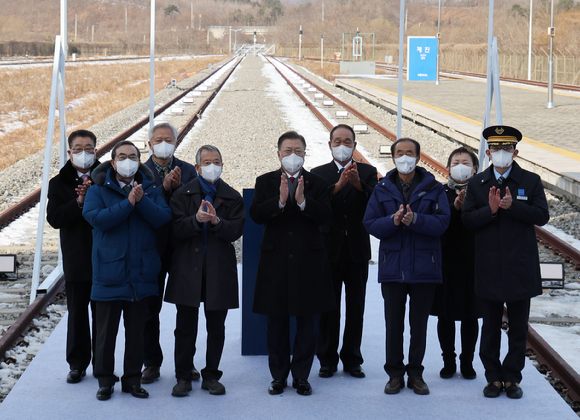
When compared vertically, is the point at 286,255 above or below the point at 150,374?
above

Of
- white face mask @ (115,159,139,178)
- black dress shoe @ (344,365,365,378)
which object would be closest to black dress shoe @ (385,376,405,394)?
black dress shoe @ (344,365,365,378)

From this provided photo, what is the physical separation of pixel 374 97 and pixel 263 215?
24.1 meters

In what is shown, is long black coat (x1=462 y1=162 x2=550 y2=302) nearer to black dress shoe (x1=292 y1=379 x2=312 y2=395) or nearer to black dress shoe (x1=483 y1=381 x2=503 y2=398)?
black dress shoe (x1=483 y1=381 x2=503 y2=398)

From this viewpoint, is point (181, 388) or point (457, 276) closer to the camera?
point (181, 388)

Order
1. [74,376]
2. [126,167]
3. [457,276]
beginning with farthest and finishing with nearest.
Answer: [457,276] → [74,376] → [126,167]

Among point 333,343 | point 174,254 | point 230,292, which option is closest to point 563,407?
point 333,343

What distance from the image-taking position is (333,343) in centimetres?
562

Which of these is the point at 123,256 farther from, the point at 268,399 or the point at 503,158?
the point at 503,158

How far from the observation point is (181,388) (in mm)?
5105

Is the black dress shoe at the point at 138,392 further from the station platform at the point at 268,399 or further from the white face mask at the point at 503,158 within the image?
the white face mask at the point at 503,158

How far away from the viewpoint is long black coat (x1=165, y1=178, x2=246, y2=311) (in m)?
5.08

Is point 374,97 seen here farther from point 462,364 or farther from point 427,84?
point 462,364

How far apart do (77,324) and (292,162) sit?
195cm

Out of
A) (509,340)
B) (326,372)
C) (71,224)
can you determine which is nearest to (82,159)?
(71,224)
